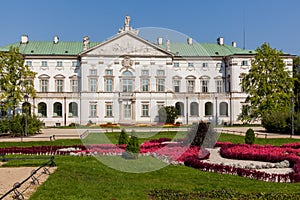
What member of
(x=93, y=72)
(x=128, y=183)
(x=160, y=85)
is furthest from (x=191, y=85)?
(x=128, y=183)

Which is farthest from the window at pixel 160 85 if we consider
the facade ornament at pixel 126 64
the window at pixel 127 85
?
the facade ornament at pixel 126 64

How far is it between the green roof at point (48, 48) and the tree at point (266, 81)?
84.0 feet

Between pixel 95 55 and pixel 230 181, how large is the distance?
42.5 meters

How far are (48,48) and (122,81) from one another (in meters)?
12.9

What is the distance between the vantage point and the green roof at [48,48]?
2137 inches

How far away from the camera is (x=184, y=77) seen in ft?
179

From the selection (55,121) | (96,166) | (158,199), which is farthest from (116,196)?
(55,121)

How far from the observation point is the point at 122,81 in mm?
50500

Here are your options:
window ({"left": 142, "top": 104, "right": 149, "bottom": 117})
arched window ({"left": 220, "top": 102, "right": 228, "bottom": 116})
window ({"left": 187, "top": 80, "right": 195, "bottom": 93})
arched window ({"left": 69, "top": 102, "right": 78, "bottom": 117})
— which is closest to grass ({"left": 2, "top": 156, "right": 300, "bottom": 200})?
window ({"left": 142, "top": 104, "right": 149, "bottom": 117})

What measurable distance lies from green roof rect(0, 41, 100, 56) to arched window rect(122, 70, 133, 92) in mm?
8811

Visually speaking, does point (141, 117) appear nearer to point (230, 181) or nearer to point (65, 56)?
point (65, 56)

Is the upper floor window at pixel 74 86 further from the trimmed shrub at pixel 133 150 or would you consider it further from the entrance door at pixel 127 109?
the trimmed shrub at pixel 133 150

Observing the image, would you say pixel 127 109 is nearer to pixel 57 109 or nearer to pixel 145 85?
pixel 145 85

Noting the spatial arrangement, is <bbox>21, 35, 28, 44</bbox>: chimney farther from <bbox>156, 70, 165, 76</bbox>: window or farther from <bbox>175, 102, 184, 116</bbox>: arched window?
<bbox>175, 102, 184, 116</bbox>: arched window
